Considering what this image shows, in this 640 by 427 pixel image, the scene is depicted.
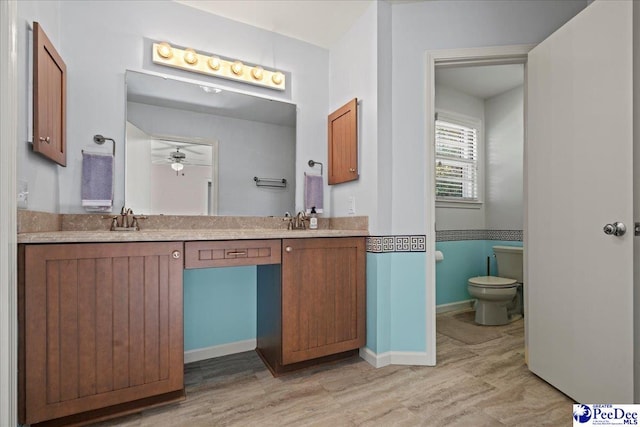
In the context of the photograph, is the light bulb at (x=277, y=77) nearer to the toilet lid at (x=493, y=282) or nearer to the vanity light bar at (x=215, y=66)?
the vanity light bar at (x=215, y=66)

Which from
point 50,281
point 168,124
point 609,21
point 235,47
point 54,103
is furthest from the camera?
point 235,47

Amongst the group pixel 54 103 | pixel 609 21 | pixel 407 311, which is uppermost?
pixel 609 21

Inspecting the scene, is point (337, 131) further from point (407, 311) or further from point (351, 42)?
point (407, 311)

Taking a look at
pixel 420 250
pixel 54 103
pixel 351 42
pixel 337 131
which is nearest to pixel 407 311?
pixel 420 250

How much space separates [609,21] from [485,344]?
2.15 meters

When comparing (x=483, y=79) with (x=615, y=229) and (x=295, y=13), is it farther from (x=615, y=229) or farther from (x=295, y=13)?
(x=615, y=229)

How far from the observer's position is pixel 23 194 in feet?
4.50

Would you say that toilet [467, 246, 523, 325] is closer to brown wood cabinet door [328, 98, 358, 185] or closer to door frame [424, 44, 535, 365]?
door frame [424, 44, 535, 365]

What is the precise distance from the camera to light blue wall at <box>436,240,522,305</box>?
3.36 meters

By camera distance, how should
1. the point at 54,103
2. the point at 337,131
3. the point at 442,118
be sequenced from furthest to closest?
1. the point at 442,118
2. the point at 337,131
3. the point at 54,103

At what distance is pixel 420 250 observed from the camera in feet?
6.88

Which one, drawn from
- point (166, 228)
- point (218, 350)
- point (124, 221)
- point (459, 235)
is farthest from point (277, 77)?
point (459, 235)

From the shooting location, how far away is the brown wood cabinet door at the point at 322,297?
1869mm

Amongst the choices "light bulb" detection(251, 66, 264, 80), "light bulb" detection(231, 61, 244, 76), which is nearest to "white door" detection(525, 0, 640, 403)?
"light bulb" detection(251, 66, 264, 80)
